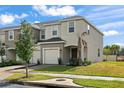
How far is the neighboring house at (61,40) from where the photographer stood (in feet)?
95.3

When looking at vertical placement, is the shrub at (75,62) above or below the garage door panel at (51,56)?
below

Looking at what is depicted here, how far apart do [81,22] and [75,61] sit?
5.15 m

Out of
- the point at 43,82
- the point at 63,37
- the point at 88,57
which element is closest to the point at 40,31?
the point at 63,37

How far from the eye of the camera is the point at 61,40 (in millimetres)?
29578

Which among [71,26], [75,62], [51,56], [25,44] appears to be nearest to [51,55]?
[51,56]

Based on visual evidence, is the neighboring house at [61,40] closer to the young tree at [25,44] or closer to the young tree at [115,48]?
the young tree at [25,44]

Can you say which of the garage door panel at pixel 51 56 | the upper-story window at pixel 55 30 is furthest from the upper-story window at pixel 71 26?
the garage door panel at pixel 51 56

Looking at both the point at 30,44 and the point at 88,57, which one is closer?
the point at 30,44

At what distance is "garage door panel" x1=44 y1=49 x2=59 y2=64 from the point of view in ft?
98.8

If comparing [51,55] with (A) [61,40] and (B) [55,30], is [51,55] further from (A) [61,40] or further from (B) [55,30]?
(B) [55,30]

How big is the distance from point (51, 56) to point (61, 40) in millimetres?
2591
